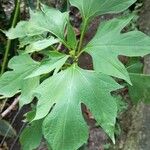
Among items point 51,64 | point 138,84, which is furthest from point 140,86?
point 51,64

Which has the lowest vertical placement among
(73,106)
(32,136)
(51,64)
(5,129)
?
(5,129)

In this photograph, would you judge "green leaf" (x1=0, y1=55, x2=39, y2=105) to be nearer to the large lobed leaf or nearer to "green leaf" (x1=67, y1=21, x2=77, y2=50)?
the large lobed leaf

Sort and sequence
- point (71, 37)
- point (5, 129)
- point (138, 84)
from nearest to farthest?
point (71, 37), point (138, 84), point (5, 129)

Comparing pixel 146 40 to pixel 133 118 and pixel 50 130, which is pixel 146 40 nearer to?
pixel 50 130

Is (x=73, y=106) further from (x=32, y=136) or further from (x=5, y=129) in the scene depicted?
(x=5, y=129)

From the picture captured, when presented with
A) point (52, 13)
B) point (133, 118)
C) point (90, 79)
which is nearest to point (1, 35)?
point (133, 118)

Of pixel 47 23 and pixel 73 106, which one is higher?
pixel 47 23
